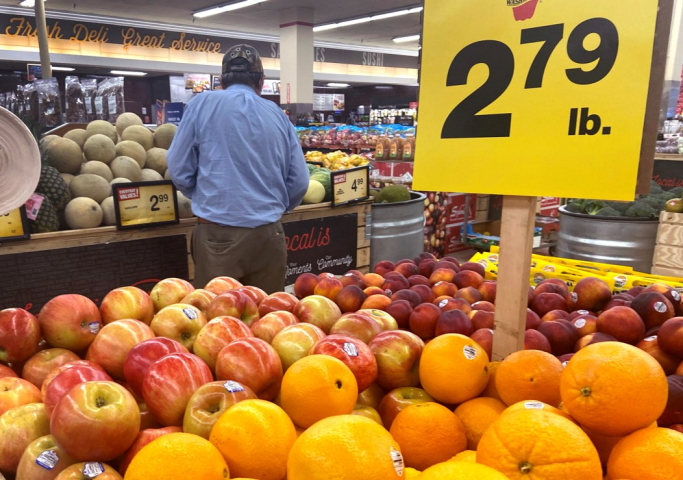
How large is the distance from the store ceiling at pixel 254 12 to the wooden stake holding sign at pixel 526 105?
32.2 ft

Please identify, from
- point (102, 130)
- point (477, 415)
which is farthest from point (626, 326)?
point (102, 130)

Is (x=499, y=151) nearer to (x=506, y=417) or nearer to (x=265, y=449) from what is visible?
(x=506, y=417)

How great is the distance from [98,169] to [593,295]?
3055mm

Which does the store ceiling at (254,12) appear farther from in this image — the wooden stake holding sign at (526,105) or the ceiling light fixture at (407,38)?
the wooden stake holding sign at (526,105)

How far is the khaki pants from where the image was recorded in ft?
9.26

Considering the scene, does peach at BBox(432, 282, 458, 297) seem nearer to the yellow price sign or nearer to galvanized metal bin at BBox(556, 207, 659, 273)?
the yellow price sign

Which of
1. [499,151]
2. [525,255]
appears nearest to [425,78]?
[499,151]

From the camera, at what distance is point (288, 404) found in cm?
99

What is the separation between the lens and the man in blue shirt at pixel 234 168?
2.73 metres

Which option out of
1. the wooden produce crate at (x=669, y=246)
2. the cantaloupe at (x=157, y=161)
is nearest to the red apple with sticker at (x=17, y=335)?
the cantaloupe at (x=157, y=161)

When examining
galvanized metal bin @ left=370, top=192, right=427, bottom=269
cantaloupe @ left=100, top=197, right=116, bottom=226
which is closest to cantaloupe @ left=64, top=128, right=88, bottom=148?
cantaloupe @ left=100, top=197, right=116, bottom=226

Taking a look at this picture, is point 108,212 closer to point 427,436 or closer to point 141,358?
point 141,358

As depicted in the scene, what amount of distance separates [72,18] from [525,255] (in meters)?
12.0

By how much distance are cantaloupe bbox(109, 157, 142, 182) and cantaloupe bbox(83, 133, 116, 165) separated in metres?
0.06
